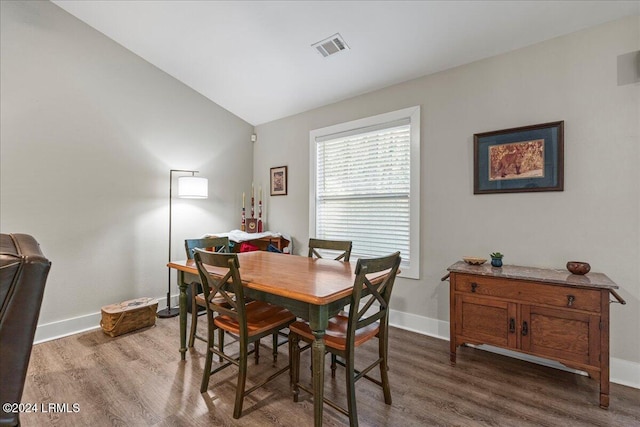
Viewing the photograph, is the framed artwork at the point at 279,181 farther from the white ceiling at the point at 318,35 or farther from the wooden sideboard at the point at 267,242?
the white ceiling at the point at 318,35

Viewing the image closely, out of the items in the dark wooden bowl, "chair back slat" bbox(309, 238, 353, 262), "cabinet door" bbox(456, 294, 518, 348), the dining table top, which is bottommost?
"cabinet door" bbox(456, 294, 518, 348)

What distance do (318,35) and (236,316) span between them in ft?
8.12

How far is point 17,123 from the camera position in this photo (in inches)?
104

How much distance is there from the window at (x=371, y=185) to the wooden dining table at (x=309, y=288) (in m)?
1.08

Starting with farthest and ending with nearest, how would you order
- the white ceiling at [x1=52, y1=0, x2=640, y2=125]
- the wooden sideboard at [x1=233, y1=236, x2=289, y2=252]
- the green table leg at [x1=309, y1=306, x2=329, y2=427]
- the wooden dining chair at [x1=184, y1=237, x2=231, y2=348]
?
1. the wooden sideboard at [x1=233, y1=236, x2=289, y2=252]
2. the wooden dining chair at [x1=184, y1=237, x2=231, y2=348]
3. the white ceiling at [x1=52, y1=0, x2=640, y2=125]
4. the green table leg at [x1=309, y1=306, x2=329, y2=427]

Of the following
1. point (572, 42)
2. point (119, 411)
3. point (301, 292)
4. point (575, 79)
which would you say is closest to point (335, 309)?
point (301, 292)

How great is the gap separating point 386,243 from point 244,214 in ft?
7.42

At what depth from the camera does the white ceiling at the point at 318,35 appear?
2.23 m

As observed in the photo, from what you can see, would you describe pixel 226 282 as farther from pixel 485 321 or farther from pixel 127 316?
pixel 485 321

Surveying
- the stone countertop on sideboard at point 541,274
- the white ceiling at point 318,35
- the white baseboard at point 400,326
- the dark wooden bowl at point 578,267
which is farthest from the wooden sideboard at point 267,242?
the dark wooden bowl at point 578,267

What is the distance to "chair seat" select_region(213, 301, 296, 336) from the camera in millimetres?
1823

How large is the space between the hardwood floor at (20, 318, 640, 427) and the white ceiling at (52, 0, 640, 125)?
265cm

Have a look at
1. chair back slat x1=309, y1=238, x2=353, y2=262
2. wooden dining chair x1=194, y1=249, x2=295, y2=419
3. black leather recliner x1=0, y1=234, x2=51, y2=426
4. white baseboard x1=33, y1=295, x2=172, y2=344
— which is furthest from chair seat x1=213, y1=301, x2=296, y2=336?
white baseboard x1=33, y1=295, x2=172, y2=344

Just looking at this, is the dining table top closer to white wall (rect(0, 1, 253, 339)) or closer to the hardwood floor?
the hardwood floor
